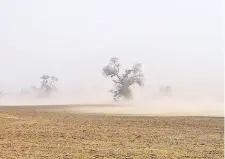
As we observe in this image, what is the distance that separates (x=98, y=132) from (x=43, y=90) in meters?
94.1

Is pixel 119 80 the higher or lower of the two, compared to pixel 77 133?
higher

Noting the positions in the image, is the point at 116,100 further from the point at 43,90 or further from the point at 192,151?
the point at 192,151

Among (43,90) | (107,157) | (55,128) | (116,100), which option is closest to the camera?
(107,157)

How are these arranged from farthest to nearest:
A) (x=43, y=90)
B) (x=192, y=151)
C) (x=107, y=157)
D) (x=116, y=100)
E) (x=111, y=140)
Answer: (x=43, y=90), (x=116, y=100), (x=111, y=140), (x=192, y=151), (x=107, y=157)

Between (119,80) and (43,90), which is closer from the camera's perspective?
(119,80)

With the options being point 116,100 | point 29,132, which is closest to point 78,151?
point 29,132

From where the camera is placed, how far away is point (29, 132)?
1938cm

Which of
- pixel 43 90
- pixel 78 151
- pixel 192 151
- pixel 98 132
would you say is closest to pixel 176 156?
pixel 192 151

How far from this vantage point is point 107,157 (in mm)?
12594

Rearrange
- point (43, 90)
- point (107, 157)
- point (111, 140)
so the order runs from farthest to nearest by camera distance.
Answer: point (43, 90)
point (111, 140)
point (107, 157)

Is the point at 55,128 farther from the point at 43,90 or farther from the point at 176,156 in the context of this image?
the point at 43,90

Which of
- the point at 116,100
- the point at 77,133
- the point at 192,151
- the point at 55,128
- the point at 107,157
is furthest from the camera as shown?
the point at 116,100

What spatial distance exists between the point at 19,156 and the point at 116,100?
6537 centimetres

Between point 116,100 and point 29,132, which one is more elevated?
point 116,100
